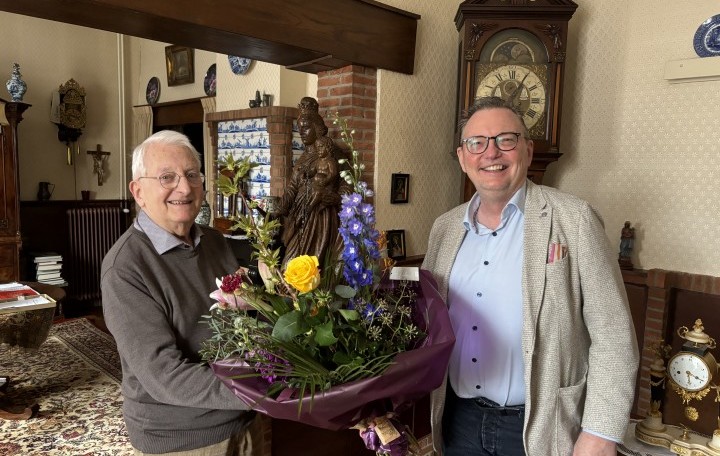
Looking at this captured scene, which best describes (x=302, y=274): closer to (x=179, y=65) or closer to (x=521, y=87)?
(x=521, y=87)

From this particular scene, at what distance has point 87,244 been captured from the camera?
6309 mm

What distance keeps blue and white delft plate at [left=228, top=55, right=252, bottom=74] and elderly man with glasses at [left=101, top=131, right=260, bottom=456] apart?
3.41 m

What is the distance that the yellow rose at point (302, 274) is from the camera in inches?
37.8

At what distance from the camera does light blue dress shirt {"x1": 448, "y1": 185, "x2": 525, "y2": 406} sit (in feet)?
4.71

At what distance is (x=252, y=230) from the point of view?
1022 mm

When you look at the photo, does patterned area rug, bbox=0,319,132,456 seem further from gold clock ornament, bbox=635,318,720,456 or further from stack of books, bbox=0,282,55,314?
gold clock ornament, bbox=635,318,720,456

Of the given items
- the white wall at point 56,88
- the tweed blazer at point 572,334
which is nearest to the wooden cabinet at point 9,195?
the white wall at point 56,88

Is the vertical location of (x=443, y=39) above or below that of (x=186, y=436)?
above

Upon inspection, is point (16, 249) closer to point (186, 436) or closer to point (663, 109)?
point (186, 436)

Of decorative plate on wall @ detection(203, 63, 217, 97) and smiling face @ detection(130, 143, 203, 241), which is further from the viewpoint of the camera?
decorative plate on wall @ detection(203, 63, 217, 97)

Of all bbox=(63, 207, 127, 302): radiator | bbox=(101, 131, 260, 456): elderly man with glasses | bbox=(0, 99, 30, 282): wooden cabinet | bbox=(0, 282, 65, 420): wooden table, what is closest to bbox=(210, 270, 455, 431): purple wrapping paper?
bbox=(101, 131, 260, 456): elderly man with glasses

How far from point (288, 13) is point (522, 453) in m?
2.17

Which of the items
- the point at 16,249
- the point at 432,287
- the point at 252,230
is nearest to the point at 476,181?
the point at 432,287

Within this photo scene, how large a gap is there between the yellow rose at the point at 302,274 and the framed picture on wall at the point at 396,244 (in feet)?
7.32
